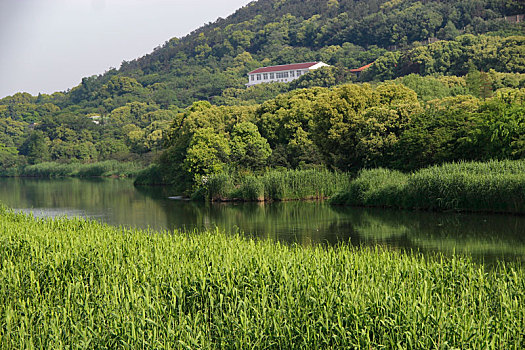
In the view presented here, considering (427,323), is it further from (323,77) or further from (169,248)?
(323,77)

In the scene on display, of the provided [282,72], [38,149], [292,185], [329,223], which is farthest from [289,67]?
[329,223]

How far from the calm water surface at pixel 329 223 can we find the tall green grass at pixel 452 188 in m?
0.71

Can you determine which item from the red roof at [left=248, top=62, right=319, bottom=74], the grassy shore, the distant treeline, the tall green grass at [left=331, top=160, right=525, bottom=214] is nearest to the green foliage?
the distant treeline

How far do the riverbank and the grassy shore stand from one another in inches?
2556

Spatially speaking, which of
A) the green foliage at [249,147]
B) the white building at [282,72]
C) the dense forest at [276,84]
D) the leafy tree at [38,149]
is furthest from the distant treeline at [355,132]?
the white building at [282,72]

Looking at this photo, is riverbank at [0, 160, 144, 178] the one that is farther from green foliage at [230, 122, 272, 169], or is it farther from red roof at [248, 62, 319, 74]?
red roof at [248, 62, 319, 74]

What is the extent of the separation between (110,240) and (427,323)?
9462 mm

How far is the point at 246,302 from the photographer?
353 inches

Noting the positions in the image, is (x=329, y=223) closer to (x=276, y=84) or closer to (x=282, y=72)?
(x=276, y=84)

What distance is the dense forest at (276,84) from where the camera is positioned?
162 ft

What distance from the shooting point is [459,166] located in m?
27.7

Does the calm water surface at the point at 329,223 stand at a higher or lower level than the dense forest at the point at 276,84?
lower

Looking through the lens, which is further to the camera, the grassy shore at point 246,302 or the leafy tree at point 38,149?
the leafy tree at point 38,149

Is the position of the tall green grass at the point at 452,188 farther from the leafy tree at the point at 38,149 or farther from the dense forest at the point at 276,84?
the leafy tree at the point at 38,149
